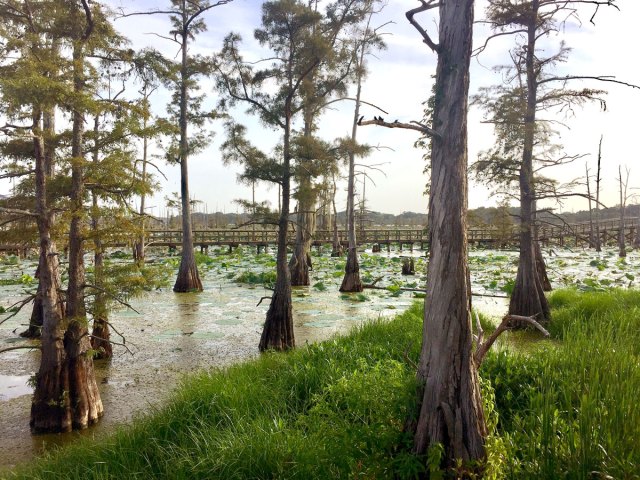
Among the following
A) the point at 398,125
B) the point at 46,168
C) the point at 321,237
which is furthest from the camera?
the point at 321,237

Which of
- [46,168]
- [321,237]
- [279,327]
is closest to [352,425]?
[279,327]

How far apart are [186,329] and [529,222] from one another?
7366 mm

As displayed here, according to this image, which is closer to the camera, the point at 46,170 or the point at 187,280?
the point at 46,170

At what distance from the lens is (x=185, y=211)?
16828 mm

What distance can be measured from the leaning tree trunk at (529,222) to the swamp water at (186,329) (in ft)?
3.89

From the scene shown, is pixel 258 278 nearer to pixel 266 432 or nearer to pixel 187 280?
pixel 187 280

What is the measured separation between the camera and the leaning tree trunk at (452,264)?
3.16m

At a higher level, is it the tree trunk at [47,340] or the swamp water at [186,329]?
the tree trunk at [47,340]

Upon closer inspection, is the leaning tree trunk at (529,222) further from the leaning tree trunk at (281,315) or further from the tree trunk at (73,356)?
the tree trunk at (73,356)

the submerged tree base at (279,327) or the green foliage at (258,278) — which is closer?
the submerged tree base at (279,327)

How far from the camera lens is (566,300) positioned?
1130cm

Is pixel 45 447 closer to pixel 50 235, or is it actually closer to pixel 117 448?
pixel 117 448

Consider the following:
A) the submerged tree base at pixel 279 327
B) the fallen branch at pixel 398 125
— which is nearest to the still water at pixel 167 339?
the submerged tree base at pixel 279 327

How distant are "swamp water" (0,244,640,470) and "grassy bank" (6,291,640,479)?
4.02ft
